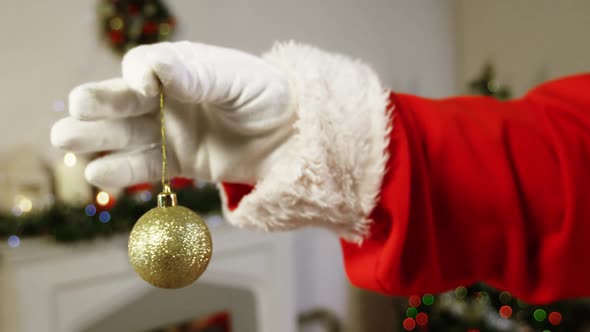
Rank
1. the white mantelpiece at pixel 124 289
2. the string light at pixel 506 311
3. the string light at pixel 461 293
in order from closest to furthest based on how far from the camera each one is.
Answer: the white mantelpiece at pixel 124 289 < the string light at pixel 506 311 < the string light at pixel 461 293

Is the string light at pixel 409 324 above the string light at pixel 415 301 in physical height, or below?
below

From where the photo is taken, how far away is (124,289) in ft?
4.83

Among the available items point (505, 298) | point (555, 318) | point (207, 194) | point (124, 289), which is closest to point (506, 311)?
point (505, 298)

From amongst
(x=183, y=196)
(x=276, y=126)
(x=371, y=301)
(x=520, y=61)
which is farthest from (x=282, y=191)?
(x=520, y=61)

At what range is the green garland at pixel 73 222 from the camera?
4.33 ft

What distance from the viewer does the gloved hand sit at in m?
0.34

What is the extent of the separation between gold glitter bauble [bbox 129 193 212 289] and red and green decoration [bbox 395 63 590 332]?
1.68m

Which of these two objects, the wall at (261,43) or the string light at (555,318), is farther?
the string light at (555,318)

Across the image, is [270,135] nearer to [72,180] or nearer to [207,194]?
[207,194]

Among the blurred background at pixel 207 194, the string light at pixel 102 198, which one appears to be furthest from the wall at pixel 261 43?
the string light at pixel 102 198

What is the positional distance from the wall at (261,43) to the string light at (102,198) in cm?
27

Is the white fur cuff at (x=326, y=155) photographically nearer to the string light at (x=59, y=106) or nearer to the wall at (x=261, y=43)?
the wall at (x=261, y=43)

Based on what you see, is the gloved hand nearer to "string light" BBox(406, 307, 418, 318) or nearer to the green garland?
the green garland

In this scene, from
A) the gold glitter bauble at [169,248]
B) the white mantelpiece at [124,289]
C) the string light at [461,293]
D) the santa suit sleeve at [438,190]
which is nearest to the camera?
the gold glitter bauble at [169,248]
